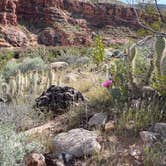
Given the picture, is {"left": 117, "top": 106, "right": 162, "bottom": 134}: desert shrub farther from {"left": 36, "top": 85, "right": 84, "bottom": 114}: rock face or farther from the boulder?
{"left": 36, "top": 85, "right": 84, "bottom": 114}: rock face

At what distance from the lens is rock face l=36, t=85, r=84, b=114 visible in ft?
18.1

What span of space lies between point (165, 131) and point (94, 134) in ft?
2.46

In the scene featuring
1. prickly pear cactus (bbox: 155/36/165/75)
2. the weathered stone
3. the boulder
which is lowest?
the weathered stone

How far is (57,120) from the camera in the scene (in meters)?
5.11

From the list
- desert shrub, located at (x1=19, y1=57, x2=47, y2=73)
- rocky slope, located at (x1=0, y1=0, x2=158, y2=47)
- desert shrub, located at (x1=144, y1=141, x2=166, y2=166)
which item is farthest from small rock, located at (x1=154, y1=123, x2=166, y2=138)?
rocky slope, located at (x1=0, y1=0, x2=158, y2=47)

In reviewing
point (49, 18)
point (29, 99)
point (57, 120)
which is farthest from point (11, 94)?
point (49, 18)

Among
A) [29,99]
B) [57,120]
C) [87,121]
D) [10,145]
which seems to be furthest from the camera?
[29,99]

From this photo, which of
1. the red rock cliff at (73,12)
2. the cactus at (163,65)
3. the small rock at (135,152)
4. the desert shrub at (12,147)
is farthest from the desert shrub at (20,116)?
the red rock cliff at (73,12)

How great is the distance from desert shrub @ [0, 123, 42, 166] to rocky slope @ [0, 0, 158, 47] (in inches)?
1382

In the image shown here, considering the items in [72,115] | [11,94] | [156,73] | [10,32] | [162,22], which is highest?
[162,22]

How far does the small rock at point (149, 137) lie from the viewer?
4.01 metres

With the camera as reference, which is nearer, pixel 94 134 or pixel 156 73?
pixel 94 134

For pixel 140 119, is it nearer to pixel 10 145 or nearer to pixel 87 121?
pixel 87 121

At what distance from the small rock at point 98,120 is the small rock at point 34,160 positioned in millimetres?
936
